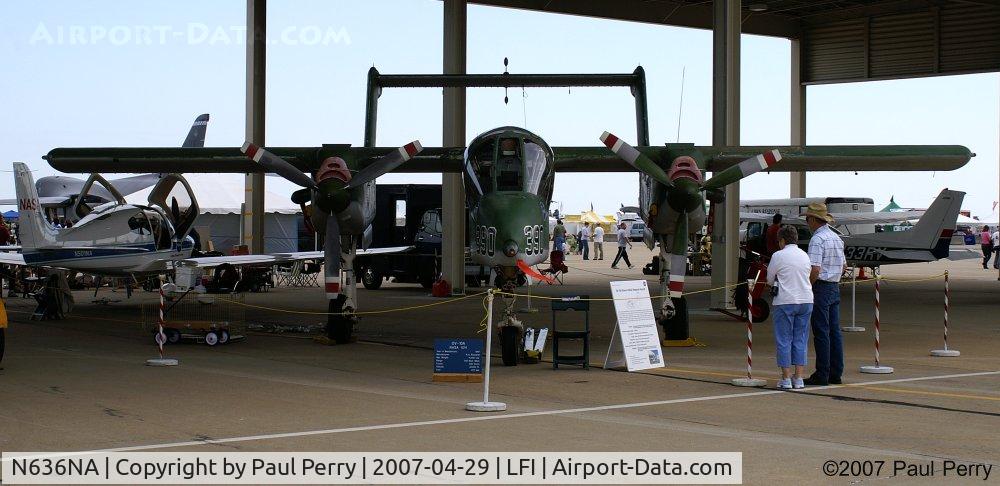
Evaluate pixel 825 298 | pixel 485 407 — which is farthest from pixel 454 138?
pixel 485 407

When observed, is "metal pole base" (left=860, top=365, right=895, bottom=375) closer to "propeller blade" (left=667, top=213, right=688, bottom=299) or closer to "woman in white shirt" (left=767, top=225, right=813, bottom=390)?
"woman in white shirt" (left=767, top=225, right=813, bottom=390)

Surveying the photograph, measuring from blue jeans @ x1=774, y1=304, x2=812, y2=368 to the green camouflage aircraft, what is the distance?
3.79 m

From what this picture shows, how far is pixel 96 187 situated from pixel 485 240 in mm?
31837

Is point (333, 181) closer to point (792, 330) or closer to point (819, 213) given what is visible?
point (819, 213)

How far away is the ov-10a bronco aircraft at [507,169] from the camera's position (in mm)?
15227

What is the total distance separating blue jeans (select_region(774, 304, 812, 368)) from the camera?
11.9m

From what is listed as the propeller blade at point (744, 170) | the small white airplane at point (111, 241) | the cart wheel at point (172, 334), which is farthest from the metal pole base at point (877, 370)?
the small white airplane at point (111, 241)

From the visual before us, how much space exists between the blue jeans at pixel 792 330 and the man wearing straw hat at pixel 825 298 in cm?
45

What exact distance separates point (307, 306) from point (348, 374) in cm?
1366

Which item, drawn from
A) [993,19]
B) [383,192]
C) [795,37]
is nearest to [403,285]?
[383,192]

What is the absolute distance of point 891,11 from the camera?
136ft

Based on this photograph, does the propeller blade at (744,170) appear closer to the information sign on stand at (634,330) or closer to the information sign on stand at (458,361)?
the information sign on stand at (634,330)

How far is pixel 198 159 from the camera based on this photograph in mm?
19859

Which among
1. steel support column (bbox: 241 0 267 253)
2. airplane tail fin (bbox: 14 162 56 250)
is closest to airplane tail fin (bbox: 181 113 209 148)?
steel support column (bbox: 241 0 267 253)
